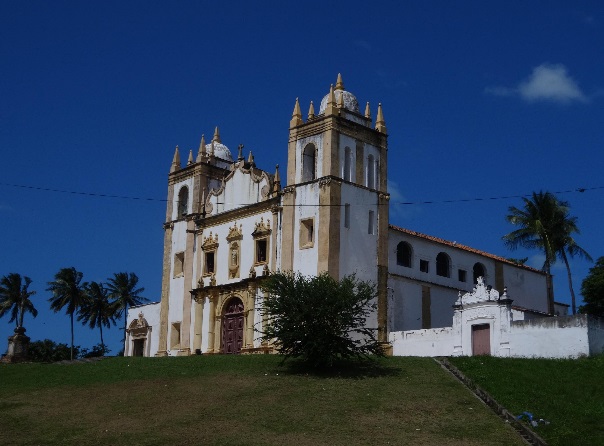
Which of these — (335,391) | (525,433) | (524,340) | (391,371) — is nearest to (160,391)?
(335,391)

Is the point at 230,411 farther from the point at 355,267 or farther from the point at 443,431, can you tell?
the point at 355,267

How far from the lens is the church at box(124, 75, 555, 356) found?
43781 millimetres

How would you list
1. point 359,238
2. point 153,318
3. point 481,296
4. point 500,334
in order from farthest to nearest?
point 153,318 < point 359,238 < point 481,296 < point 500,334

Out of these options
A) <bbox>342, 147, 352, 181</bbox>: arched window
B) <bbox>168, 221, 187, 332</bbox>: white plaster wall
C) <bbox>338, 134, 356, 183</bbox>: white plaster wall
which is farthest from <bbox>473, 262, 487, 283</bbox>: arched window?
<bbox>168, 221, 187, 332</bbox>: white plaster wall

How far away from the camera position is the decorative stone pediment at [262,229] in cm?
4615

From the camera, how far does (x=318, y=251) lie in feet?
140

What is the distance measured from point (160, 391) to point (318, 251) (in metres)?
13.4

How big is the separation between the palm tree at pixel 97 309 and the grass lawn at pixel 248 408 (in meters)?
35.4

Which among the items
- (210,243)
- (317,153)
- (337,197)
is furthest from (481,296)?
(210,243)

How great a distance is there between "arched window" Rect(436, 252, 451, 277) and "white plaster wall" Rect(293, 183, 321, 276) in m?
9.12

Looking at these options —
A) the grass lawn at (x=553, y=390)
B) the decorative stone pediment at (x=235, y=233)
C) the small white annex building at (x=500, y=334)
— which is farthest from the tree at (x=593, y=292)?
the decorative stone pediment at (x=235, y=233)

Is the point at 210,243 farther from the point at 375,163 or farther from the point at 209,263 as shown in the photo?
the point at 375,163

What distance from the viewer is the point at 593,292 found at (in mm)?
51719

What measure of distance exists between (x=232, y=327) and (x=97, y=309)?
28.2m
